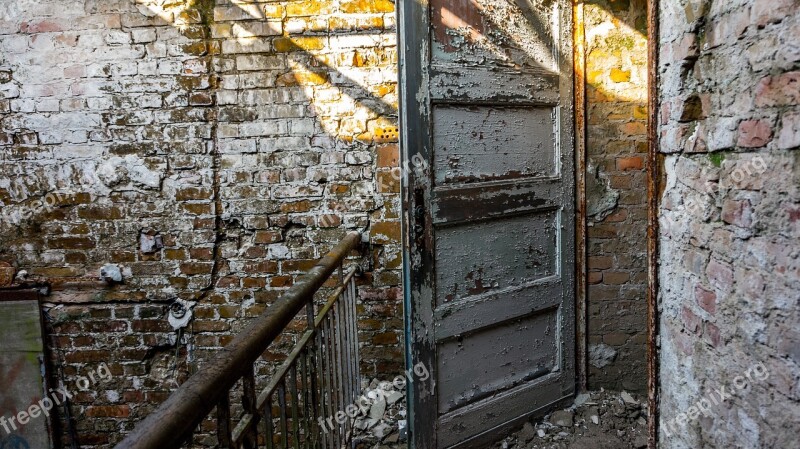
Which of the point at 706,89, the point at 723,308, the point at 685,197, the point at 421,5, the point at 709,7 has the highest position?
the point at 421,5

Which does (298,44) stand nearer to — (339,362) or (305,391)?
(339,362)

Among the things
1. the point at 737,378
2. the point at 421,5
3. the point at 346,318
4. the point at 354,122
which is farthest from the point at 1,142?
the point at 737,378

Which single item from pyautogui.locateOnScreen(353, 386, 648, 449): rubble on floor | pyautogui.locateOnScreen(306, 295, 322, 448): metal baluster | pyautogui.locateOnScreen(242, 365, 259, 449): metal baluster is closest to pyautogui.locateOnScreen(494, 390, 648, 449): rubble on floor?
pyautogui.locateOnScreen(353, 386, 648, 449): rubble on floor

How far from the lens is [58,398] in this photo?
2.76 metres

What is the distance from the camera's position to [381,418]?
8.09ft

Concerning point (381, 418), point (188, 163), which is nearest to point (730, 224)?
point (381, 418)

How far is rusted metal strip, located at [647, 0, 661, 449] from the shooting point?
4.82 ft

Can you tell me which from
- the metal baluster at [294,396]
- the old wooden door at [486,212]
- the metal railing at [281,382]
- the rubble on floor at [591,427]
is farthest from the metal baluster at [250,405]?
the rubble on floor at [591,427]

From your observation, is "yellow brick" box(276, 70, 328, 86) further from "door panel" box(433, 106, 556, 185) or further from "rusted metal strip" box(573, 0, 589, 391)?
"rusted metal strip" box(573, 0, 589, 391)

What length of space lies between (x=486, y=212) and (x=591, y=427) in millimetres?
1229

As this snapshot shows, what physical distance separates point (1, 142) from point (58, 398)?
1436 mm

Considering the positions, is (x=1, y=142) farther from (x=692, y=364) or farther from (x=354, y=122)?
(x=692, y=364)

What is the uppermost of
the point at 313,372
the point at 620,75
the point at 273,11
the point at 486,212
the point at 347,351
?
the point at 273,11
